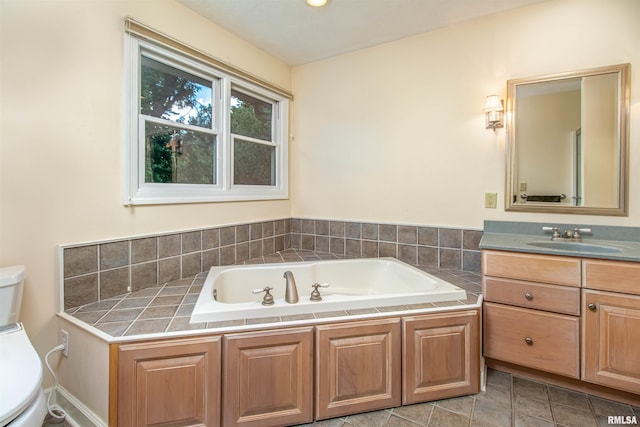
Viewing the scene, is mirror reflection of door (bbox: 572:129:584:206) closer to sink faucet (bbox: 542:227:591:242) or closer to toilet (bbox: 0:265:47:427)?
sink faucet (bbox: 542:227:591:242)

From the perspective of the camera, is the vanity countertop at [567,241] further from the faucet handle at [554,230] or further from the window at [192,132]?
the window at [192,132]

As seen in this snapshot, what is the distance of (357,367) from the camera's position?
151cm

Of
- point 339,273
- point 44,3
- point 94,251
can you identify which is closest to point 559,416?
point 339,273

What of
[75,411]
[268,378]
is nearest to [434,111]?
[268,378]

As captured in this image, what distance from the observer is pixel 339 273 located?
2457 millimetres

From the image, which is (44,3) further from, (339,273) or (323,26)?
(339,273)

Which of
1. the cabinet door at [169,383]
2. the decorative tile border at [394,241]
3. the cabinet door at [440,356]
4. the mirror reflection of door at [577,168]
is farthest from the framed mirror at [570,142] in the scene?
the cabinet door at [169,383]

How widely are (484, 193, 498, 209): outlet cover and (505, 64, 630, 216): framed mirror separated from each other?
0.07 metres

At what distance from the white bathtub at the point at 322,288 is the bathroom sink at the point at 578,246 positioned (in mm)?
618

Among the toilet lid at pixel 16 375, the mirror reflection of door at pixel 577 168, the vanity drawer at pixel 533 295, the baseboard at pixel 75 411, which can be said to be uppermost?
the mirror reflection of door at pixel 577 168

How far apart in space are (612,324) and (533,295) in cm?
34

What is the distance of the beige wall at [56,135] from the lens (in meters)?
1.39

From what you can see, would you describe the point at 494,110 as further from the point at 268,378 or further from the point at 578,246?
the point at 268,378

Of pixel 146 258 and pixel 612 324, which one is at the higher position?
pixel 146 258
